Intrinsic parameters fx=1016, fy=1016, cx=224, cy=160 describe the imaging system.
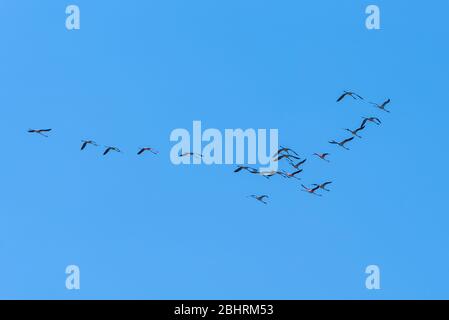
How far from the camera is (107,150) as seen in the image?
2197 cm
